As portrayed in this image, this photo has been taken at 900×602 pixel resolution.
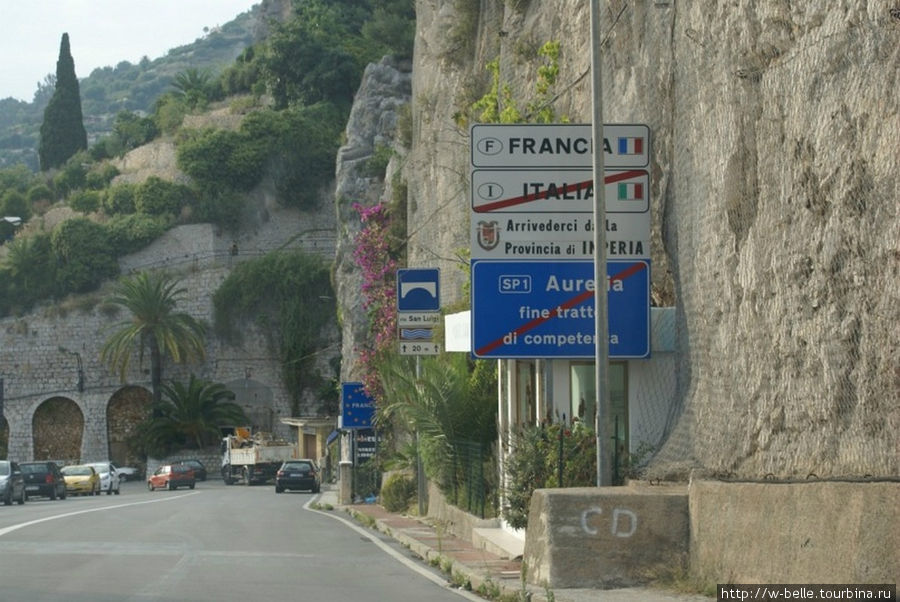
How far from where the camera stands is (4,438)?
3310 inches

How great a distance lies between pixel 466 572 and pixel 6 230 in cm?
8861

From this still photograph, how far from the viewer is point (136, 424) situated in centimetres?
8288

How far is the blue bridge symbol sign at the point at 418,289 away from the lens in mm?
25984

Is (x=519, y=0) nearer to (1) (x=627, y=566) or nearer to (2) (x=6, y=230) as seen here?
(1) (x=627, y=566)

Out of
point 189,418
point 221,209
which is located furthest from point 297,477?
point 221,209

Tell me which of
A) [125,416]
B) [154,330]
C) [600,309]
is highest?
[154,330]

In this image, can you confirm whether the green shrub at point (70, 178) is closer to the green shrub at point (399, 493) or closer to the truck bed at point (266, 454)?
the truck bed at point (266, 454)

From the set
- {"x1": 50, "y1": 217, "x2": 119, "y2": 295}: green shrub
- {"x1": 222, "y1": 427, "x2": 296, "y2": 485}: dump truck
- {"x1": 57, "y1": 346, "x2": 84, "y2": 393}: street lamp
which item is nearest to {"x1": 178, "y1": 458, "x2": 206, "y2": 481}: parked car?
{"x1": 222, "y1": 427, "x2": 296, "y2": 485}: dump truck

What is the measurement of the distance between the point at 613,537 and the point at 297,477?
42.3 meters

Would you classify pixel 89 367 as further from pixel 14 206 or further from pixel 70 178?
pixel 70 178

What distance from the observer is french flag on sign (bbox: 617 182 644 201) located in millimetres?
16625

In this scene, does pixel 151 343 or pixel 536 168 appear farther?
pixel 151 343

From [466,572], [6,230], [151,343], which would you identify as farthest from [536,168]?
[6,230]

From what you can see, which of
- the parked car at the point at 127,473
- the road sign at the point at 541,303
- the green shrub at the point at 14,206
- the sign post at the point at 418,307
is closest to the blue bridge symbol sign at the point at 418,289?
the sign post at the point at 418,307
